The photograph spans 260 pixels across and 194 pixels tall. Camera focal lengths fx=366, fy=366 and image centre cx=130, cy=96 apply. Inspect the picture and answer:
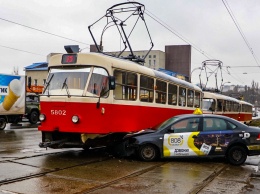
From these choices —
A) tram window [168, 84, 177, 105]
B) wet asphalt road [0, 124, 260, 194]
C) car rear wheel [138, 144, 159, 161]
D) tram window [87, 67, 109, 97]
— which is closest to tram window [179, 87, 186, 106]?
tram window [168, 84, 177, 105]

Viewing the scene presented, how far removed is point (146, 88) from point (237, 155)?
372 cm

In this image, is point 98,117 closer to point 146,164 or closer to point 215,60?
point 146,164

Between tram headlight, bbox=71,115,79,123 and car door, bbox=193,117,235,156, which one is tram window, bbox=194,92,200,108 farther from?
tram headlight, bbox=71,115,79,123

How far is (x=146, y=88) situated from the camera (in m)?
12.3

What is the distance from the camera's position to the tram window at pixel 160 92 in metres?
13.2

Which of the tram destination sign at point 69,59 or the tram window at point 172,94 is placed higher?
the tram destination sign at point 69,59

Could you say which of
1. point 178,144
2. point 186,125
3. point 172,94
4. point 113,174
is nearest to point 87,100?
point 113,174

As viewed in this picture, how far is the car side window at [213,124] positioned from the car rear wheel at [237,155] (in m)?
0.65

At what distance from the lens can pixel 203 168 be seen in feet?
31.6

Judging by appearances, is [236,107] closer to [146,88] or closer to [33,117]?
[33,117]

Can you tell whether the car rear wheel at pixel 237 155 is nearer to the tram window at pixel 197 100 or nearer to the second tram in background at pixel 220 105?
the tram window at pixel 197 100

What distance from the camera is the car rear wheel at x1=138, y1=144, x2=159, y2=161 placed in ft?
33.8

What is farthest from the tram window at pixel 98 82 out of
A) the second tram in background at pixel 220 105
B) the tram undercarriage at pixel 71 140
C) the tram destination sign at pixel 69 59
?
the second tram in background at pixel 220 105

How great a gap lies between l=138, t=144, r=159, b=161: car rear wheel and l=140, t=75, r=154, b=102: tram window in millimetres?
2164
